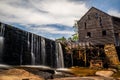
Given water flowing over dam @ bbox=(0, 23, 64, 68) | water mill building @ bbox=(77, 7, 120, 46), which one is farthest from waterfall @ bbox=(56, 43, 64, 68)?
water mill building @ bbox=(77, 7, 120, 46)

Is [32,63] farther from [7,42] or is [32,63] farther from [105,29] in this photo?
[105,29]

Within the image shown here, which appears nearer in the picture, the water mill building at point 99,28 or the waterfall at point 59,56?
the waterfall at point 59,56

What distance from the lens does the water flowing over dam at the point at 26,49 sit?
15580mm

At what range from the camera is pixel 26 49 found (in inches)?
718

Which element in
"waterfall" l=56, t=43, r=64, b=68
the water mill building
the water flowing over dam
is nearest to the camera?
the water flowing over dam

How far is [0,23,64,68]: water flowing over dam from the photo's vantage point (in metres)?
15.6

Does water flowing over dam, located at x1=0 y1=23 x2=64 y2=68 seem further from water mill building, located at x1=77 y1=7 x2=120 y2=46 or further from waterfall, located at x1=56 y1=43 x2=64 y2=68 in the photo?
water mill building, located at x1=77 y1=7 x2=120 y2=46

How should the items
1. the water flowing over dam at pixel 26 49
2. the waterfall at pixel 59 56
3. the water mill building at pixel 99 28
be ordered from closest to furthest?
the water flowing over dam at pixel 26 49 < the waterfall at pixel 59 56 < the water mill building at pixel 99 28

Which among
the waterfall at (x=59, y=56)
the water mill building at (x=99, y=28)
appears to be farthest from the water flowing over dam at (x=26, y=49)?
the water mill building at (x=99, y=28)

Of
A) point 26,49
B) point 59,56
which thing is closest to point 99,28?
point 59,56

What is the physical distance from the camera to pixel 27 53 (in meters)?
18.3

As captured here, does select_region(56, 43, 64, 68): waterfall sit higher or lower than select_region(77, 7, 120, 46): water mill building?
lower

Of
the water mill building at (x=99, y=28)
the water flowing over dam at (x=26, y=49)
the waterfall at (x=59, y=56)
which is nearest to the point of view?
the water flowing over dam at (x=26, y=49)

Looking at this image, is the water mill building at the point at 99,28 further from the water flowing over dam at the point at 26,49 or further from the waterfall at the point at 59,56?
the water flowing over dam at the point at 26,49
